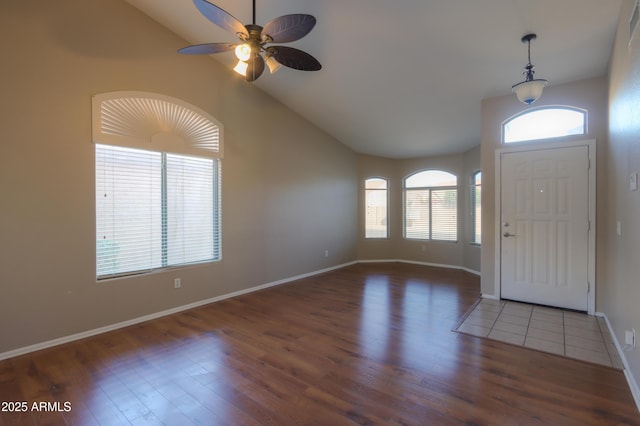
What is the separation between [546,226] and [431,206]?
3.22 metres

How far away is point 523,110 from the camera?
4.08 m

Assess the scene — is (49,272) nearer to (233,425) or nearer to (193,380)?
(193,380)

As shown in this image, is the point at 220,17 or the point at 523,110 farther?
the point at 523,110

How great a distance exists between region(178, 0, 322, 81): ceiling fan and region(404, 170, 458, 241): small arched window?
514 centimetres

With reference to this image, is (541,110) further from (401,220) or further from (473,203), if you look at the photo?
(401,220)

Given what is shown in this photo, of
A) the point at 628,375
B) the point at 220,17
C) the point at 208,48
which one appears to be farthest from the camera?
the point at 208,48

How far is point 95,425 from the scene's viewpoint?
1885 millimetres

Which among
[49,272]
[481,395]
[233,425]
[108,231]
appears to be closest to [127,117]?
[108,231]

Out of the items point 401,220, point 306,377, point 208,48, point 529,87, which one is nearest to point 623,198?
point 529,87

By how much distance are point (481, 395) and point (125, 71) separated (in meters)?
4.57

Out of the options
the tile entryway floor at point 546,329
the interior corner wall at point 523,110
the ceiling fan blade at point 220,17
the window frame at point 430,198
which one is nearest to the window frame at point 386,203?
the window frame at point 430,198

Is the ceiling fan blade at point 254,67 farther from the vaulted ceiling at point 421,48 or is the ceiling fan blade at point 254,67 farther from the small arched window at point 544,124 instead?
the small arched window at point 544,124

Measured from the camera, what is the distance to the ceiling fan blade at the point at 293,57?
100 inches

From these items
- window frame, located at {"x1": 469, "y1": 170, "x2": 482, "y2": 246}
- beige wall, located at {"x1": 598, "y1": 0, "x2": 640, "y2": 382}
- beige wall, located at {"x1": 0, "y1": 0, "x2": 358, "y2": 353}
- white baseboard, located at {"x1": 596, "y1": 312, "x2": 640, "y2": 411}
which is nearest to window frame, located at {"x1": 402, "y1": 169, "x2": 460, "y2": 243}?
window frame, located at {"x1": 469, "y1": 170, "x2": 482, "y2": 246}
